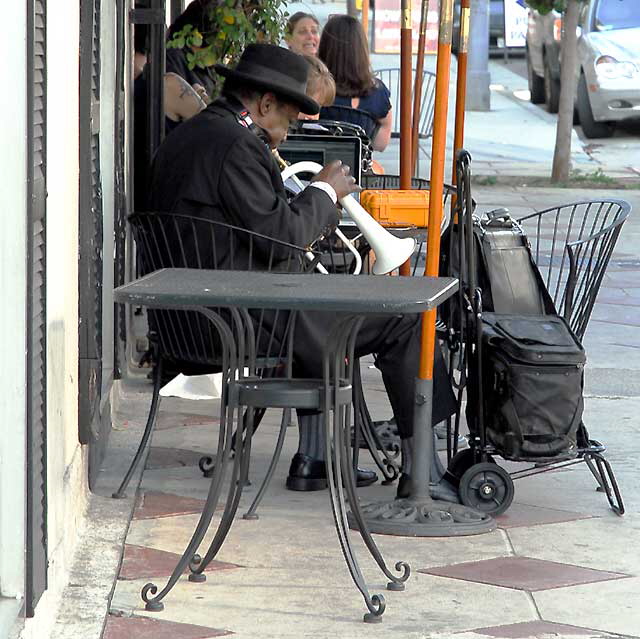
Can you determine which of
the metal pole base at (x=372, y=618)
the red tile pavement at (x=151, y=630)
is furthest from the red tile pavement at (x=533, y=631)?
the red tile pavement at (x=151, y=630)

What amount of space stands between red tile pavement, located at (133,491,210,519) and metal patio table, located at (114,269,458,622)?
60 centimetres

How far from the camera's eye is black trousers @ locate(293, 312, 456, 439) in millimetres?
4414

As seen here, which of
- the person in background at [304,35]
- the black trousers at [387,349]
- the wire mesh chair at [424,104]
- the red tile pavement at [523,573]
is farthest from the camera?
the wire mesh chair at [424,104]

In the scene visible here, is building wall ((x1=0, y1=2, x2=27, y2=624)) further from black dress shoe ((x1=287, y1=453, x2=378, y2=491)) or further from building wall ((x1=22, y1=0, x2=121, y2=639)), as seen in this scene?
black dress shoe ((x1=287, y1=453, x2=378, y2=491))

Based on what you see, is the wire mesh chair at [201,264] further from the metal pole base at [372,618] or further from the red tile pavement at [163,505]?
the metal pole base at [372,618]

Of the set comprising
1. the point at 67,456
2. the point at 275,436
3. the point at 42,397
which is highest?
the point at 42,397

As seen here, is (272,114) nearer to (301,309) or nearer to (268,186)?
(268,186)

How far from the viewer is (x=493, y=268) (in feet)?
15.9

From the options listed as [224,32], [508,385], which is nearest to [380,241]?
[508,385]

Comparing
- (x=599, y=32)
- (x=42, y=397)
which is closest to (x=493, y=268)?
(x=42, y=397)

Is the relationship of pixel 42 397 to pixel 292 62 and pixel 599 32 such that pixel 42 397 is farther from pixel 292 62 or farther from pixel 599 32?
pixel 599 32

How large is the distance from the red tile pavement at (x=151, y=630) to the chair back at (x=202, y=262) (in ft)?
3.36

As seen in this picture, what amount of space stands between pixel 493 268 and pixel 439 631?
61.9 inches

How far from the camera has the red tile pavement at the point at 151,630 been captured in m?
3.54
